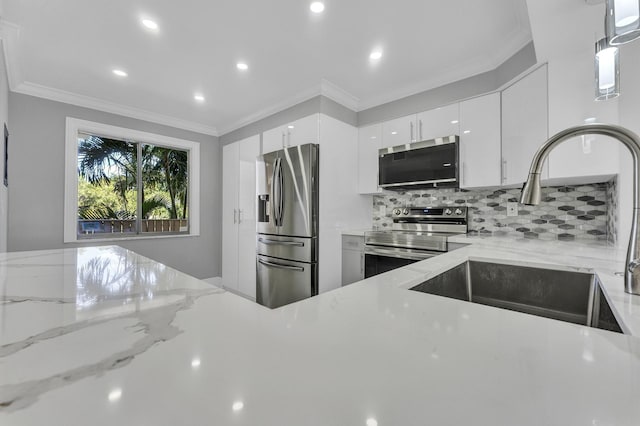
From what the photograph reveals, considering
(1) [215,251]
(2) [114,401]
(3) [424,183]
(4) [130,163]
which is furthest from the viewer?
(1) [215,251]

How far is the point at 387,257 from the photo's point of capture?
2.60 m

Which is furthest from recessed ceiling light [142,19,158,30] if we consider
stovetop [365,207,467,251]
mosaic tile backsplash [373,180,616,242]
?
mosaic tile backsplash [373,180,616,242]

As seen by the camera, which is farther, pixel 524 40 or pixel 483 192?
pixel 483 192

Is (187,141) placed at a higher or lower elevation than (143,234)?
higher

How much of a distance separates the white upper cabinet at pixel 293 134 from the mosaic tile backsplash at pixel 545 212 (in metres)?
1.30

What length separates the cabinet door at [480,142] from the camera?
2258 mm

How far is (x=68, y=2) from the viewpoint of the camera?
171 centimetres

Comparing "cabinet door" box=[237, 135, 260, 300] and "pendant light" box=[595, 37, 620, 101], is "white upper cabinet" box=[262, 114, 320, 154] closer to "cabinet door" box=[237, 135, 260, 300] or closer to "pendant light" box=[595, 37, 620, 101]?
"cabinet door" box=[237, 135, 260, 300]

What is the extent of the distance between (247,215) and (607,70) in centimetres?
333

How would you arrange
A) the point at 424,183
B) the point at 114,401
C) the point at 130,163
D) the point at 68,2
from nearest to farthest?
1. the point at 114,401
2. the point at 68,2
3. the point at 424,183
4. the point at 130,163

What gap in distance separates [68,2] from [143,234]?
8.29 ft

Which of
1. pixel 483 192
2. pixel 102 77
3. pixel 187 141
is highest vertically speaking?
pixel 102 77

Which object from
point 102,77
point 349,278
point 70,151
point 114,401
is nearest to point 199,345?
point 114,401

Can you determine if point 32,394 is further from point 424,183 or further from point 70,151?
point 70,151
